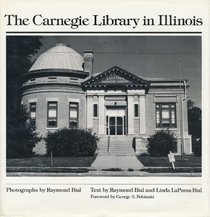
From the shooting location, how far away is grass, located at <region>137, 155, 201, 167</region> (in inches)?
230

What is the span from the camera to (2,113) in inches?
228

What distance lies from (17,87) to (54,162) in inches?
49.4

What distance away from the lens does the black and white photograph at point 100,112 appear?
5875 millimetres

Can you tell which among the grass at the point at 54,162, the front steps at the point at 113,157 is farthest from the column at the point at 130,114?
the grass at the point at 54,162

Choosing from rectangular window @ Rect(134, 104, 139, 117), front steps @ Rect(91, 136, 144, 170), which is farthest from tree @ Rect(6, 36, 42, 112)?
rectangular window @ Rect(134, 104, 139, 117)

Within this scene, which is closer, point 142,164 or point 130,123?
point 142,164

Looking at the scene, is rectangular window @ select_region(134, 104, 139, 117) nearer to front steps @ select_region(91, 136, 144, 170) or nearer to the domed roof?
front steps @ select_region(91, 136, 144, 170)

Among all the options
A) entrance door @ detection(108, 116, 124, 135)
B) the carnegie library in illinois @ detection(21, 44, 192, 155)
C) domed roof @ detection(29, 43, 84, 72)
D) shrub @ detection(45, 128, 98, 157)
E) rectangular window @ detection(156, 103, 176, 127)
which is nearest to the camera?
domed roof @ detection(29, 43, 84, 72)

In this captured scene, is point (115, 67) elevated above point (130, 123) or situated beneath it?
elevated above

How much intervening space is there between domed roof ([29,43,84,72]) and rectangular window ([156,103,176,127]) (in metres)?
1.93

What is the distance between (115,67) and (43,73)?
2627 millimetres
